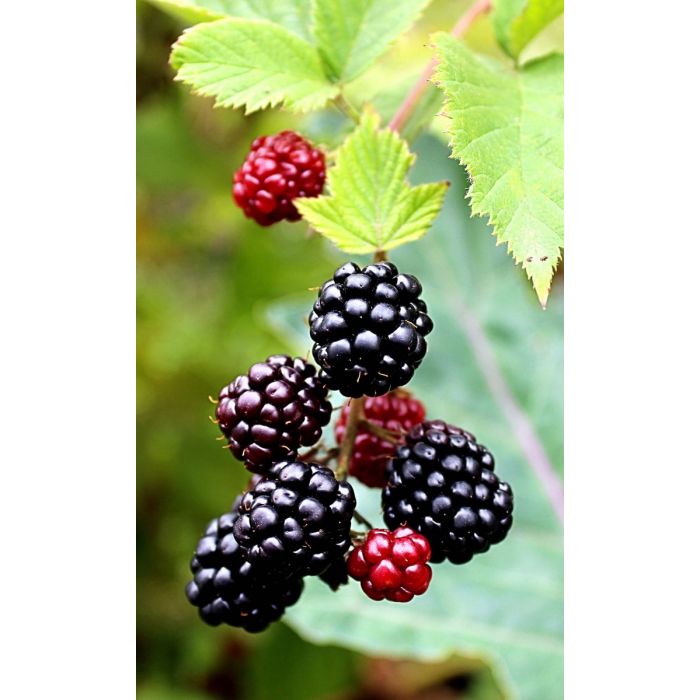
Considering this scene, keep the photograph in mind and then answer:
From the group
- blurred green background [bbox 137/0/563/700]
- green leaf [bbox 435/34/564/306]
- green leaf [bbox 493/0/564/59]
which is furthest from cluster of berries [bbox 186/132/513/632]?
blurred green background [bbox 137/0/563/700]

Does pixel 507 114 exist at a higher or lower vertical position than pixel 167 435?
higher

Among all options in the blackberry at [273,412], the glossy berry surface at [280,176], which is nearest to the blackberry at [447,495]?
the blackberry at [273,412]

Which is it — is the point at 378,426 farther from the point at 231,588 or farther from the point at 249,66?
Result: the point at 249,66

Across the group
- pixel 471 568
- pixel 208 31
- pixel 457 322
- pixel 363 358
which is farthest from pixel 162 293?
pixel 363 358

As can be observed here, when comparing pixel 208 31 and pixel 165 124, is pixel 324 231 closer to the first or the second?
pixel 208 31
